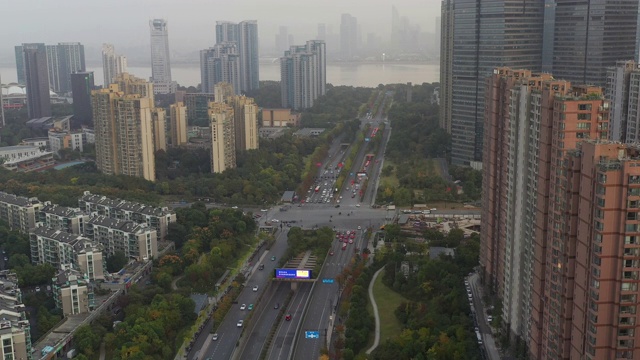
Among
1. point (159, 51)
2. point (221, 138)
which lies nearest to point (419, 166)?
point (221, 138)

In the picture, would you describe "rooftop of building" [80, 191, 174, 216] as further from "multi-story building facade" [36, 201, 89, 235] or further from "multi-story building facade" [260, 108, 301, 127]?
"multi-story building facade" [260, 108, 301, 127]

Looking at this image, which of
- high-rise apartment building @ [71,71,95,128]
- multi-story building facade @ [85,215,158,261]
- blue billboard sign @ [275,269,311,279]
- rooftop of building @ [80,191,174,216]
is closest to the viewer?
blue billboard sign @ [275,269,311,279]

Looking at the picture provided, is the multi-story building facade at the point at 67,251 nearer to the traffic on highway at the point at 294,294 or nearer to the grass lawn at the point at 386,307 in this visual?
the traffic on highway at the point at 294,294

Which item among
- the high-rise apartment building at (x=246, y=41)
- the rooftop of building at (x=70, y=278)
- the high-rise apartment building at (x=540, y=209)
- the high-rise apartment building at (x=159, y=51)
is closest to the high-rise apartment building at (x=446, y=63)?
the high-rise apartment building at (x=540, y=209)

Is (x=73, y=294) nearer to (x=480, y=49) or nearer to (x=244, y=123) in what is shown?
(x=480, y=49)

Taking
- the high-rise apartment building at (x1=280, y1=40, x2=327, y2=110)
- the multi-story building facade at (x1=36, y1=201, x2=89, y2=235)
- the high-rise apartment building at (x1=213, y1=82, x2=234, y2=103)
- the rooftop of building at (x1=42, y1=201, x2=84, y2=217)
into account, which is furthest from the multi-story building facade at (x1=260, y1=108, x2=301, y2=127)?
the multi-story building facade at (x1=36, y1=201, x2=89, y2=235)

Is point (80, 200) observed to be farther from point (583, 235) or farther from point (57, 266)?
point (583, 235)

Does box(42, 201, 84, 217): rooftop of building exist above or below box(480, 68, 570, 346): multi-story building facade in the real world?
below
